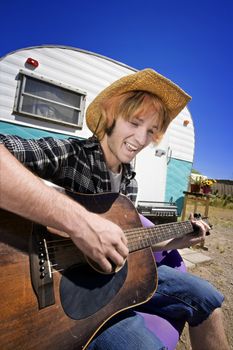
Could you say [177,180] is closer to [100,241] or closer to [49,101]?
[49,101]

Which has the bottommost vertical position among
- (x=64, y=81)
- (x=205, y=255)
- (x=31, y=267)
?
(x=205, y=255)

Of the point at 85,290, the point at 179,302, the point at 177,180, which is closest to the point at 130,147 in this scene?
the point at 85,290

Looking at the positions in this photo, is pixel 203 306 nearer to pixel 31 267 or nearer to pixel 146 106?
pixel 31 267

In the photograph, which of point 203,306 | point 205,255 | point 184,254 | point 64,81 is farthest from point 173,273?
point 64,81

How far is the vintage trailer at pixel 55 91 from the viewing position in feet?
16.0

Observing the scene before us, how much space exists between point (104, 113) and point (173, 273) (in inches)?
61.4

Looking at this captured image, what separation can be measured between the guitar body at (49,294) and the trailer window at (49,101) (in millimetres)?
4582

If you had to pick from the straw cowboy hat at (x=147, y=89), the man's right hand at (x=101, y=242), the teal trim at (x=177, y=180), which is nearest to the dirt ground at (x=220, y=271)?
the teal trim at (x=177, y=180)

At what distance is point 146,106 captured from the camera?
2.00 m

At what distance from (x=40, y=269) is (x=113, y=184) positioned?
3.39 feet

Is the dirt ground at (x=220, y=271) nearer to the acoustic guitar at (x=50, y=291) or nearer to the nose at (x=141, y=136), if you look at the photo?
the acoustic guitar at (x=50, y=291)

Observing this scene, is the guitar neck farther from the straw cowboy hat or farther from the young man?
the straw cowboy hat

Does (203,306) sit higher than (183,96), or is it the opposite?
(183,96)

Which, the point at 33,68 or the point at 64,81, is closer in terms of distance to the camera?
the point at 33,68
